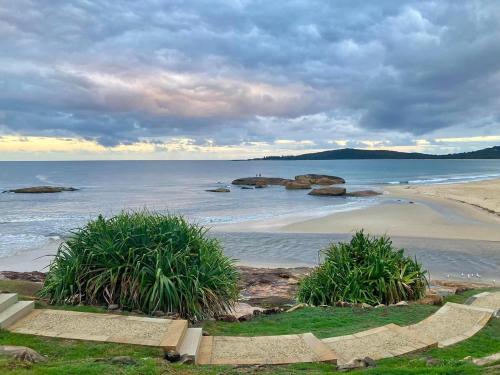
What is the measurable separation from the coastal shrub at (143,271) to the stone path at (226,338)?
0.99 m

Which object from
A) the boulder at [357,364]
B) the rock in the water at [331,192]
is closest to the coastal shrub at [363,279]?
the boulder at [357,364]

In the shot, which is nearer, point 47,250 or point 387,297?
point 387,297

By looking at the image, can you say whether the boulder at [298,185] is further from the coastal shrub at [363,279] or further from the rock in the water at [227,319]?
the rock in the water at [227,319]

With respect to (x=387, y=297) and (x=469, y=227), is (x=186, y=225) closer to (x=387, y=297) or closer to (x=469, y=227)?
(x=387, y=297)

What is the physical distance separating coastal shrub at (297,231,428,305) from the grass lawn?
3.67ft

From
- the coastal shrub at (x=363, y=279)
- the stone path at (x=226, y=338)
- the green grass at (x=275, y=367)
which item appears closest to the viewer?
the green grass at (x=275, y=367)

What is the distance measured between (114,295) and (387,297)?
5542mm

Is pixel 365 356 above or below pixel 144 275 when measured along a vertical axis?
below

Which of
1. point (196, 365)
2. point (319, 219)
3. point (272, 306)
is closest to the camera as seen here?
point (196, 365)

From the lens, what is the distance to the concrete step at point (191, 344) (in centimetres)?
563

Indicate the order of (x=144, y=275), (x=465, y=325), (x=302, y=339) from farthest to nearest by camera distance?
1. (x=144, y=275)
2. (x=465, y=325)
3. (x=302, y=339)

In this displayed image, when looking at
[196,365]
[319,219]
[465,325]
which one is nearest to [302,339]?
[196,365]

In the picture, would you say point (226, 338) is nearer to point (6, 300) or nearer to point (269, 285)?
point (6, 300)

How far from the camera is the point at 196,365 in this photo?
5.42m
